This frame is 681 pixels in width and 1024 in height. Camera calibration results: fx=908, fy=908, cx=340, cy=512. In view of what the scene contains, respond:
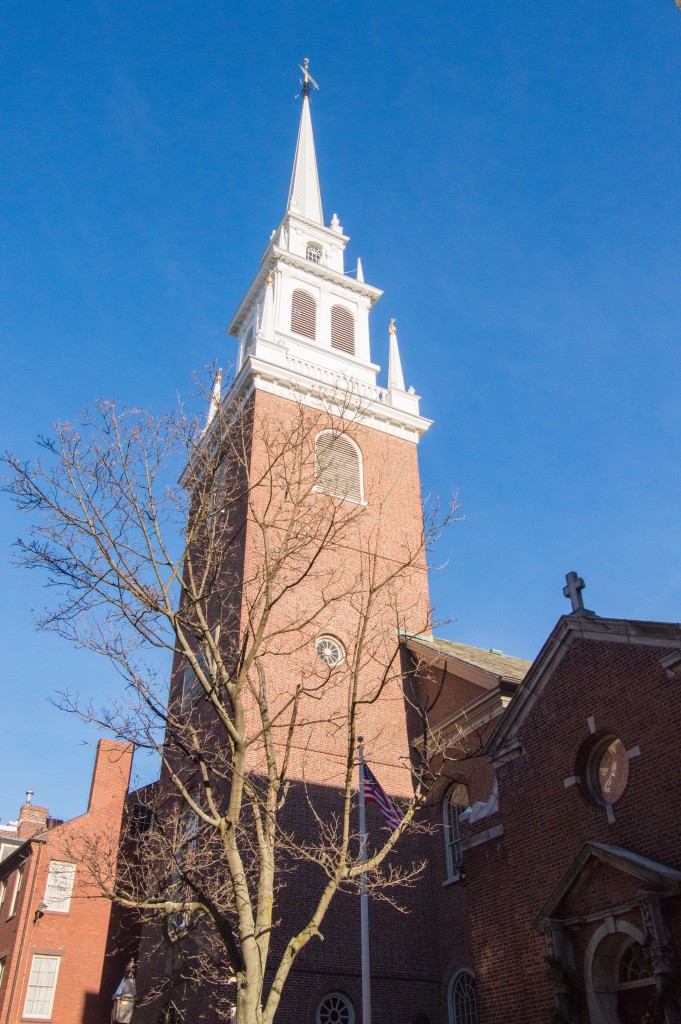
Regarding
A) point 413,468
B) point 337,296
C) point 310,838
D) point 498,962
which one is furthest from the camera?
point 337,296

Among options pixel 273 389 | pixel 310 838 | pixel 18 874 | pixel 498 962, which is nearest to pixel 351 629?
pixel 310 838

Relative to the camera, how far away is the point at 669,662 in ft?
42.2

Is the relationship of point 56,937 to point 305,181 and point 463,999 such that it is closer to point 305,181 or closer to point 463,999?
point 463,999

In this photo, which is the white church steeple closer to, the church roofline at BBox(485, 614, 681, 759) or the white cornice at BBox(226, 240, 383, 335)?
the white cornice at BBox(226, 240, 383, 335)

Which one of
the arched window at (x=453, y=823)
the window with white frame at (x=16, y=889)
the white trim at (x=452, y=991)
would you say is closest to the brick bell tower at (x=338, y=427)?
the arched window at (x=453, y=823)

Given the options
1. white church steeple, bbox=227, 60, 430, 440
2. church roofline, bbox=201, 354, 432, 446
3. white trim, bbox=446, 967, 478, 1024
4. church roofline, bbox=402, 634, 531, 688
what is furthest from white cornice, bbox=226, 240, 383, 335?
white trim, bbox=446, 967, 478, 1024

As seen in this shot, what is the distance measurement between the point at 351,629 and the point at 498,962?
35.4 ft

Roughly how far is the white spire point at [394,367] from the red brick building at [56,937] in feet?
47.8

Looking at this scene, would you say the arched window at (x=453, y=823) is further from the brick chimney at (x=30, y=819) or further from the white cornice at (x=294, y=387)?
the brick chimney at (x=30, y=819)

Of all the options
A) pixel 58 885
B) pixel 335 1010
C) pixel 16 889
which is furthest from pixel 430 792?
pixel 16 889

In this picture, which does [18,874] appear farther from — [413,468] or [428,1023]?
[413,468]

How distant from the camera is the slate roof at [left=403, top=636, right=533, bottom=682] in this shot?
2139 centimetres

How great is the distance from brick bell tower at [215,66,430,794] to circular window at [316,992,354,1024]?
14.6ft

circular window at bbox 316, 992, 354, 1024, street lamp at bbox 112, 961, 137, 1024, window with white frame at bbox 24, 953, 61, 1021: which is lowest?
street lamp at bbox 112, 961, 137, 1024
